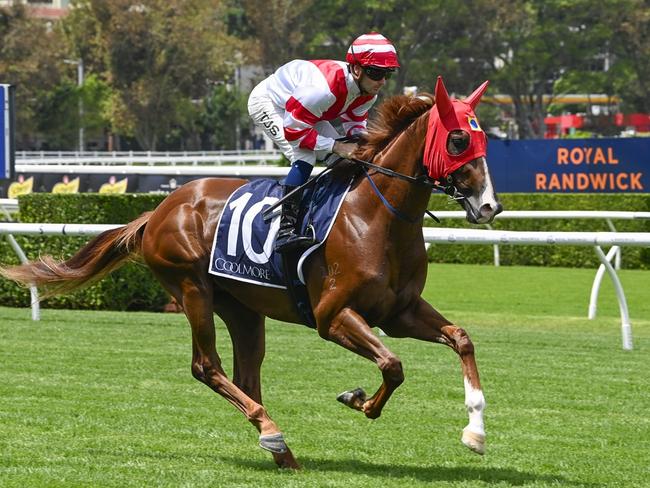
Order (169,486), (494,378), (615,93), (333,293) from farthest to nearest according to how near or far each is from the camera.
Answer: (615,93) < (494,378) < (333,293) < (169,486)

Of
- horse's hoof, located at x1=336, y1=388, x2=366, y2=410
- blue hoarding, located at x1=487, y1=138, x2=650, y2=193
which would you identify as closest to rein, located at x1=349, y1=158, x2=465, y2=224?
horse's hoof, located at x1=336, y1=388, x2=366, y2=410

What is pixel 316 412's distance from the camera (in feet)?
20.1

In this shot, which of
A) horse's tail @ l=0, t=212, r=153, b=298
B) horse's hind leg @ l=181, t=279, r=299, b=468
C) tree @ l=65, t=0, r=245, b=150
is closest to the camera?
horse's hind leg @ l=181, t=279, r=299, b=468

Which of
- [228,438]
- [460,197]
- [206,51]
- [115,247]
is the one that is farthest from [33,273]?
[206,51]

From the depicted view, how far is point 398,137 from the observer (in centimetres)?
502

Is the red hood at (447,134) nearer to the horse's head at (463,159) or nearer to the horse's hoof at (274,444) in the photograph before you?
the horse's head at (463,159)

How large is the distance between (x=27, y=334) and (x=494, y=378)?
136 inches

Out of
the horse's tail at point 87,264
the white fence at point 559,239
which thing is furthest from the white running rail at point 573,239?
the horse's tail at point 87,264

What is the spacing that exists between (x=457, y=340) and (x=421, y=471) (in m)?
0.54

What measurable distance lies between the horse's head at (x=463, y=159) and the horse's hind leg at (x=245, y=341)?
1.24 m

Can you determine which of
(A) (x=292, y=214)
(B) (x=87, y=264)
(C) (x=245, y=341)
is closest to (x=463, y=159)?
(A) (x=292, y=214)

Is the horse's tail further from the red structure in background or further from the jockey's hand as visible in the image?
the red structure in background

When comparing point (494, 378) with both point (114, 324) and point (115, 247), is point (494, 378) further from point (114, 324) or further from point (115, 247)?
point (114, 324)

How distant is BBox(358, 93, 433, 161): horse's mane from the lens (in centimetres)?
503
